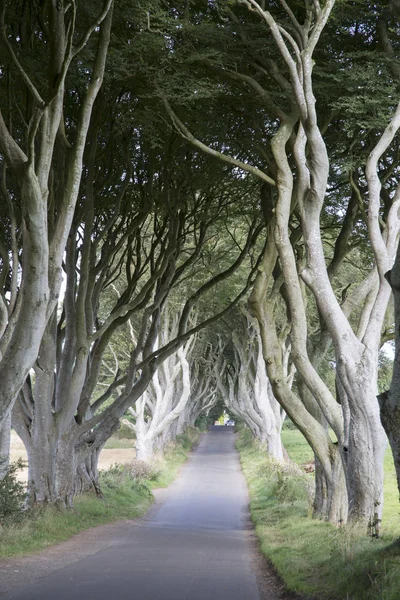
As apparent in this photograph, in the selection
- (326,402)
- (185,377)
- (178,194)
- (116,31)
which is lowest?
(326,402)

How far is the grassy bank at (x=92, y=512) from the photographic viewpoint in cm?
1188

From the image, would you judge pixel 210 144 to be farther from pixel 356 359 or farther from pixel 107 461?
pixel 107 461

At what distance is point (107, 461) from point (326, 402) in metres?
27.8

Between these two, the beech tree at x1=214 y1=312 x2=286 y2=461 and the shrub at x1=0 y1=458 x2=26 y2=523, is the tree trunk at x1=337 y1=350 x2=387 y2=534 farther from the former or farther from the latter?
the beech tree at x1=214 y1=312 x2=286 y2=461

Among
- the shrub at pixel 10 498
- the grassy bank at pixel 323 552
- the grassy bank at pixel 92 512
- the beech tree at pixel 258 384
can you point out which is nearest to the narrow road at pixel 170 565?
the grassy bank at pixel 323 552

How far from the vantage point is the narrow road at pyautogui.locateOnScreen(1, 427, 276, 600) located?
793cm

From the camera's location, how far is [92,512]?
17.1 m

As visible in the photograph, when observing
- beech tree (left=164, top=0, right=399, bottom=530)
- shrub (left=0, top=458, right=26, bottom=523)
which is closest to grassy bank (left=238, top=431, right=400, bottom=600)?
beech tree (left=164, top=0, right=399, bottom=530)

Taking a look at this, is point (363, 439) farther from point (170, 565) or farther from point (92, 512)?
point (92, 512)

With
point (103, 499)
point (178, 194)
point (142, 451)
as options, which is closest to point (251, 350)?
point (142, 451)

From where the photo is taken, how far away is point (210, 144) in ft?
51.6

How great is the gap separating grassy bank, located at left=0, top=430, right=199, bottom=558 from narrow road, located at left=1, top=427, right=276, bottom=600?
90cm

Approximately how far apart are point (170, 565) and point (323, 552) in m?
2.11

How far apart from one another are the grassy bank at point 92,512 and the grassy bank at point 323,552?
3608 millimetres
